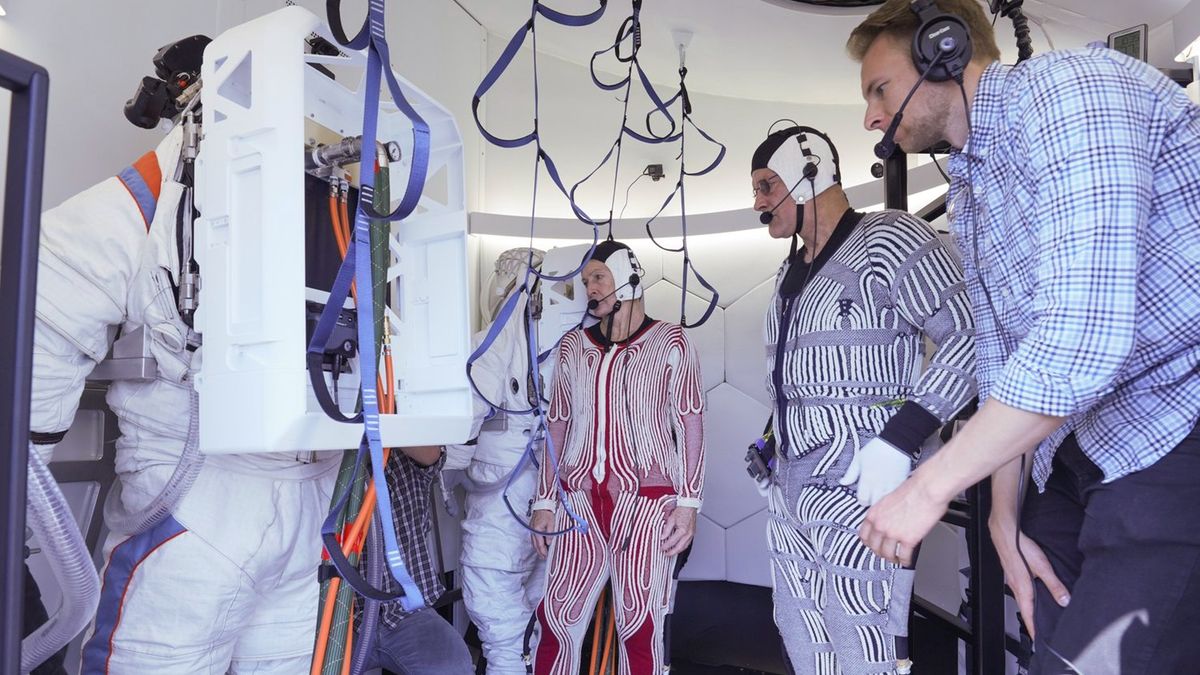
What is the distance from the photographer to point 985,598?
203cm

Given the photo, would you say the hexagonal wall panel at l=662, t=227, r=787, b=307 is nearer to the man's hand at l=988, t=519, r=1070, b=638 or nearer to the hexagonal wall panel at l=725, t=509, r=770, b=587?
the hexagonal wall panel at l=725, t=509, r=770, b=587

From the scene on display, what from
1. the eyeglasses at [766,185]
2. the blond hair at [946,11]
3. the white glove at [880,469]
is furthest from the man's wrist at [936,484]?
the eyeglasses at [766,185]

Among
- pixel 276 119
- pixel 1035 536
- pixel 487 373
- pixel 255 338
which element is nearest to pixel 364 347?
pixel 255 338

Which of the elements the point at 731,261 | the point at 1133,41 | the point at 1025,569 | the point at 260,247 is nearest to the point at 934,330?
the point at 1025,569

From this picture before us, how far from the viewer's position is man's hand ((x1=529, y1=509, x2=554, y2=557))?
9.59ft

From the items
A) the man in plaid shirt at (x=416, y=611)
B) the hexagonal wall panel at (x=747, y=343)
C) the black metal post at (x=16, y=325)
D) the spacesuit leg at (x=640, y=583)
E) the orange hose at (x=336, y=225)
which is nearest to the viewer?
the black metal post at (x=16, y=325)

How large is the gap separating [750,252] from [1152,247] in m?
3.15

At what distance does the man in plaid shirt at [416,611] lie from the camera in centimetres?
237

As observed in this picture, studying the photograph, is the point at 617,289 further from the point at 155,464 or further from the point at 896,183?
the point at 155,464

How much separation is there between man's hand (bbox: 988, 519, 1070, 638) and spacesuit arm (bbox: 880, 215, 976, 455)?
Answer: 0.23 m

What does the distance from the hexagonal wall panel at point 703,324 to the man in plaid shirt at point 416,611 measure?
5.58 feet

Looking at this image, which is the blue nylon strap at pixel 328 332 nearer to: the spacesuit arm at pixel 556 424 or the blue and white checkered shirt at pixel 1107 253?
the blue and white checkered shirt at pixel 1107 253

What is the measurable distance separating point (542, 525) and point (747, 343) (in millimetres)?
1611

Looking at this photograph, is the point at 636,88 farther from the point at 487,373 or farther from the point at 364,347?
the point at 364,347
